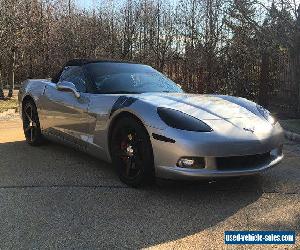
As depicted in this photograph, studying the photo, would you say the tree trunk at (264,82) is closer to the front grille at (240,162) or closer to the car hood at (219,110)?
the car hood at (219,110)

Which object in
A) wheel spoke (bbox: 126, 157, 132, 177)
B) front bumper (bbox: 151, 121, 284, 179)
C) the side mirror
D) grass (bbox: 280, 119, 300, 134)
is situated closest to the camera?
front bumper (bbox: 151, 121, 284, 179)

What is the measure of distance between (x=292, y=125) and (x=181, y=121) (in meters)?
5.36

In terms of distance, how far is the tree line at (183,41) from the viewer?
11.8 metres

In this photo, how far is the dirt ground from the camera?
10.5ft

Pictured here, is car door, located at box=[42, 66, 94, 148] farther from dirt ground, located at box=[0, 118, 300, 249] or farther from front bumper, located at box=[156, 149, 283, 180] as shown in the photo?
front bumper, located at box=[156, 149, 283, 180]

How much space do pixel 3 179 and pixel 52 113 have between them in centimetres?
130

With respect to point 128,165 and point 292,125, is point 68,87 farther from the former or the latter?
point 292,125

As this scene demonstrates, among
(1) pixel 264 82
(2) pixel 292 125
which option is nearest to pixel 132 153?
(2) pixel 292 125

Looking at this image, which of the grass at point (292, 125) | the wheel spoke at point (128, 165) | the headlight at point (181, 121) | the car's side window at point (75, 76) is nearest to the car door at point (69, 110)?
the car's side window at point (75, 76)

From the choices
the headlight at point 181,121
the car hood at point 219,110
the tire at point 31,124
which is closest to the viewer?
the headlight at point 181,121

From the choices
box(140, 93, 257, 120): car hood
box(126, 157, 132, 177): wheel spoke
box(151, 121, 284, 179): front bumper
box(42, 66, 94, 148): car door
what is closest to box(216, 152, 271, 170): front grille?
box(151, 121, 284, 179): front bumper

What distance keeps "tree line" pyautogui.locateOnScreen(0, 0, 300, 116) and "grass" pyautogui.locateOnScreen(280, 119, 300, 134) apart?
97 cm

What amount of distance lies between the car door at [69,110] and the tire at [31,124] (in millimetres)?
414

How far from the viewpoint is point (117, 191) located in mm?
4305
